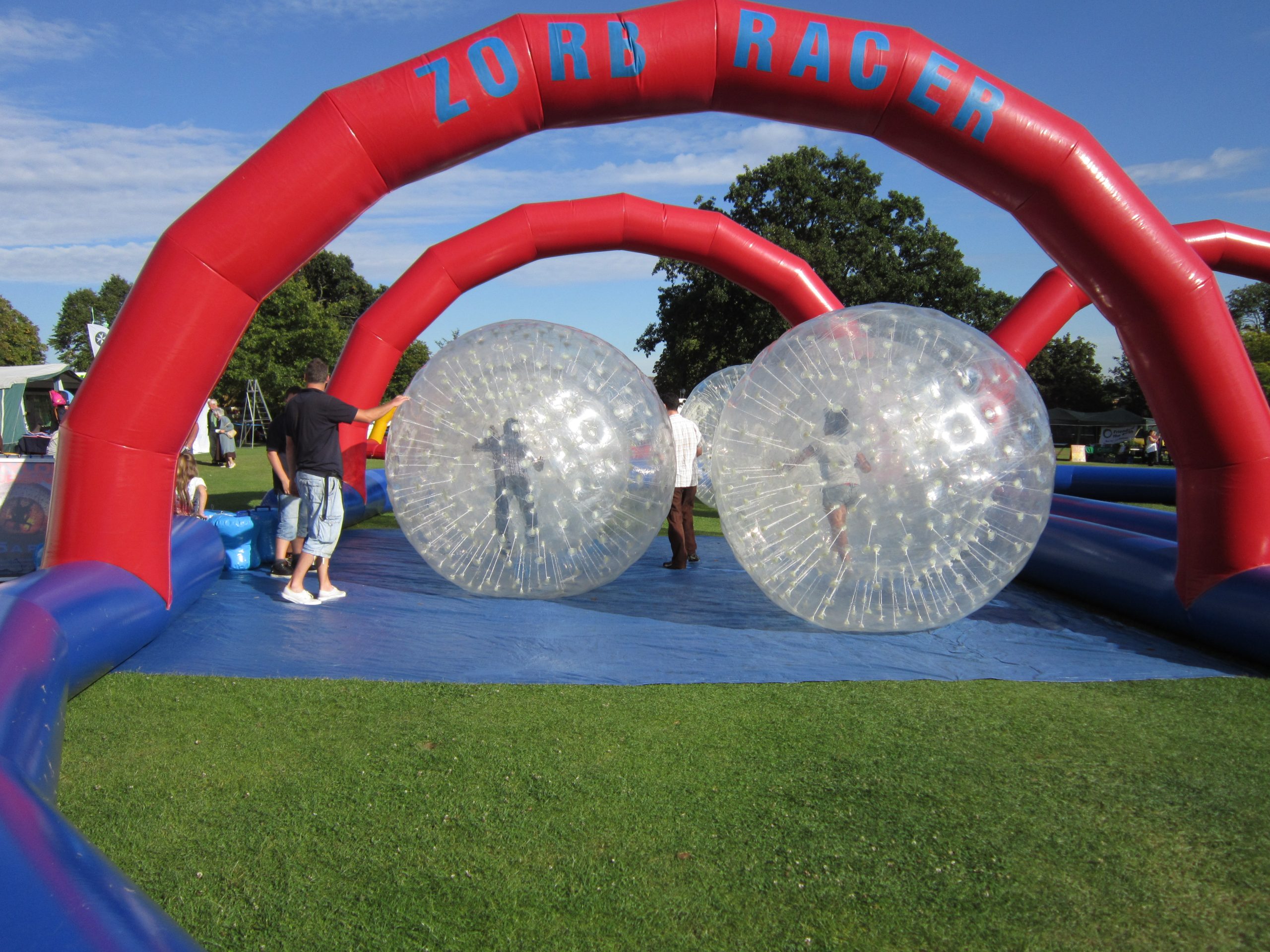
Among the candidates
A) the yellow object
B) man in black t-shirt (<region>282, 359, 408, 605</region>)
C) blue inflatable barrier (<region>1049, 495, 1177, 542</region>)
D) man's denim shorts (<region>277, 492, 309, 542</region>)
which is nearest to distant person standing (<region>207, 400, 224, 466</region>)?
the yellow object

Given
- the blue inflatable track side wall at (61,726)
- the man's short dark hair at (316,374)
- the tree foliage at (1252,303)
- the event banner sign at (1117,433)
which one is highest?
the tree foliage at (1252,303)

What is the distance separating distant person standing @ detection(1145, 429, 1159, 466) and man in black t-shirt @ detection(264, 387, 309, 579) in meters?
30.3

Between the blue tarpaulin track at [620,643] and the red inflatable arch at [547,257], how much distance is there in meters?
3.06

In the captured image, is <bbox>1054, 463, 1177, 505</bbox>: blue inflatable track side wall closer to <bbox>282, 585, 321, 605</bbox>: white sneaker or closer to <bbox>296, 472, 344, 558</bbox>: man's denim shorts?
<bbox>296, 472, 344, 558</bbox>: man's denim shorts

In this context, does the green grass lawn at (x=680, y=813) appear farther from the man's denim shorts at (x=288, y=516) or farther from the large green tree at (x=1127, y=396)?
the large green tree at (x=1127, y=396)

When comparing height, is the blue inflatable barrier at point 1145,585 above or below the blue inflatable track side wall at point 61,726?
above

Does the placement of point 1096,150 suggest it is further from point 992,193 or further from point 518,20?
point 518,20

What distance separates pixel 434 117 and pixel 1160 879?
14.4ft

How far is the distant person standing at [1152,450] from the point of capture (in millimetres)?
29297

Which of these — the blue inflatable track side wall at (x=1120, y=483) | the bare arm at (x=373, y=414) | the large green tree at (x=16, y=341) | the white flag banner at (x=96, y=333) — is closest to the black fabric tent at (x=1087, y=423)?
the blue inflatable track side wall at (x=1120, y=483)

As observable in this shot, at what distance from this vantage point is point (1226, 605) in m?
4.69

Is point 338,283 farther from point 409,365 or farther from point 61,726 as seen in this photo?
point 61,726

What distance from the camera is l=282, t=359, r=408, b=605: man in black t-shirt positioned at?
571 cm

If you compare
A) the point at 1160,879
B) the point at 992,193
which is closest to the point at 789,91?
the point at 992,193
